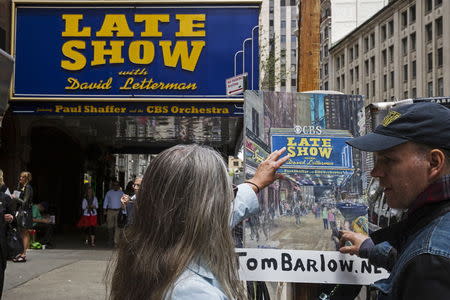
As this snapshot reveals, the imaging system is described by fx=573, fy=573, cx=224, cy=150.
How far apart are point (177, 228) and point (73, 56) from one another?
36.2 feet

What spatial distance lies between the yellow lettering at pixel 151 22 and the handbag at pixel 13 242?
6.13 m

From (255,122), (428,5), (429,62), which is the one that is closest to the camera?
(255,122)

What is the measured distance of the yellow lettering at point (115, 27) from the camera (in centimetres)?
1192

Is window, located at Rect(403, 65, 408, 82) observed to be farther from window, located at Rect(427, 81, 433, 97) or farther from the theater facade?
the theater facade

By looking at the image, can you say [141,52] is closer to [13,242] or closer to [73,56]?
[73,56]

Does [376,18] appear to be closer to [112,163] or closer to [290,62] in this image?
[290,62]

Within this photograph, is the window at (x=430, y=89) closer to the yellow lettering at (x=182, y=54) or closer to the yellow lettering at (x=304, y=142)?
the yellow lettering at (x=182, y=54)

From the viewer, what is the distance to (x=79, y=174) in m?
21.0

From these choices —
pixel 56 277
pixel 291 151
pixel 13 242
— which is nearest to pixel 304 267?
pixel 291 151

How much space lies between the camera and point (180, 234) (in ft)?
5.02

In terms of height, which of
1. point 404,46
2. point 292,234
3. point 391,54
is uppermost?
point 404,46

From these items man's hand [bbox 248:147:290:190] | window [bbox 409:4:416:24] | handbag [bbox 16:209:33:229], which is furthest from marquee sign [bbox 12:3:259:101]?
window [bbox 409:4:416:24]

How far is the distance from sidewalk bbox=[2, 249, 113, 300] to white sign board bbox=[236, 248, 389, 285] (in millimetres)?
3116

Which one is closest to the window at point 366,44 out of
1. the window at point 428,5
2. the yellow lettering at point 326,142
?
the window at point 428,5
